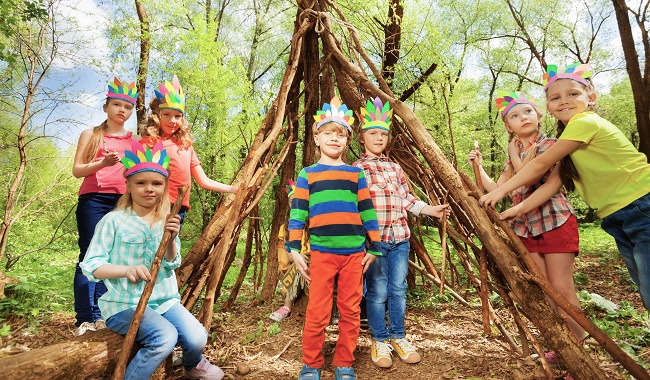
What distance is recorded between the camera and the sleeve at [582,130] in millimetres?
1709

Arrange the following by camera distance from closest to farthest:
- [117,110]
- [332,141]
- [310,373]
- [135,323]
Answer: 1. [135,323]
2. [310,373]
3. [332,141]
4. [117,110]

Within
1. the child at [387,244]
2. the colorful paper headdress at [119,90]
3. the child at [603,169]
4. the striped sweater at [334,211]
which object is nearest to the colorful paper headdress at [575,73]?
the child at [603,169]

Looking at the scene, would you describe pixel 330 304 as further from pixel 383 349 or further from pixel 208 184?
pixel 208 184

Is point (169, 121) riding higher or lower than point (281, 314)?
higher

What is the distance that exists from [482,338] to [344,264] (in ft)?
4.60

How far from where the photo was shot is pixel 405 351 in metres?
Answer: 2.29

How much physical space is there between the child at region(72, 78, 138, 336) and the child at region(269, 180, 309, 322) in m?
1.26

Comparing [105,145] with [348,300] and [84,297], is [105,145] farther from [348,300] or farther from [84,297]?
→ [348,300]

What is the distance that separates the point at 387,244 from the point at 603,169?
1231 mm

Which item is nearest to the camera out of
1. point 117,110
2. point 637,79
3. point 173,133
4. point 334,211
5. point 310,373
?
point 310,373

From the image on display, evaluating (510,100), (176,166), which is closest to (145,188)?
(176,166)

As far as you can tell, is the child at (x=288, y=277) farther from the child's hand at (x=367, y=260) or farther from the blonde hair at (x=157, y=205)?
the blonde hair at (x=157, y=205)

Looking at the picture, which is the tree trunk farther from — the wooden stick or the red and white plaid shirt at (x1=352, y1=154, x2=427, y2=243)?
the wooden stick

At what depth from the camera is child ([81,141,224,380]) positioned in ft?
5.52
